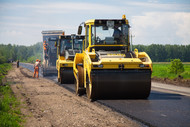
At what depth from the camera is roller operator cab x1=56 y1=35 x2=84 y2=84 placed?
1809 centimetres

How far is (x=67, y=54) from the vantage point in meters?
19.0

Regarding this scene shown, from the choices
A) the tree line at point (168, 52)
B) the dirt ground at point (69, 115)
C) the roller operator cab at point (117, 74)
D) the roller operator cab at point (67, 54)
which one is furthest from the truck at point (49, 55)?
the tree line at point (168, 52)

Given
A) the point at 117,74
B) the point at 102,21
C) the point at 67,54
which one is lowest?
the point at 117,74

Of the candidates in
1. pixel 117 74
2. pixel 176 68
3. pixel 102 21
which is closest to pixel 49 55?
pixel 176 68

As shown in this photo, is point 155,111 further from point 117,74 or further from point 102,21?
point 102,21

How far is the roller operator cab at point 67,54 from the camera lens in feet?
59.4

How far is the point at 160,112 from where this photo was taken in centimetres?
843

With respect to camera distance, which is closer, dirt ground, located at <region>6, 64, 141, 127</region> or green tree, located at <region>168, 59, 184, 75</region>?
dirt ground, located at <region>6, 64, 141, 127</region>

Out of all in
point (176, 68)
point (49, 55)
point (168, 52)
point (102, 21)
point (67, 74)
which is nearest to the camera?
point (102, 21)

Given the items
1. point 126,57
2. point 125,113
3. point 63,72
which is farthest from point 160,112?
point 63,72

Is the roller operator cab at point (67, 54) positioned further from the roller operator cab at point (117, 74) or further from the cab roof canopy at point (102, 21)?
the roller operator cab at point (117, 74)

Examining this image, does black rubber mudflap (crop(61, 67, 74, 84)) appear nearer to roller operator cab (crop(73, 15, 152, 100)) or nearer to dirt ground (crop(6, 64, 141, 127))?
roller operator cab (crop(73, 15, 152, 100))

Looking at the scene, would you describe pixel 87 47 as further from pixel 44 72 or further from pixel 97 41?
pixel 44 72

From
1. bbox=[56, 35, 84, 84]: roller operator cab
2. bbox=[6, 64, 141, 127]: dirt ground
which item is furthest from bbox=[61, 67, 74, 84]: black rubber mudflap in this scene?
bbox=[6, 64, 141, 127]: dirt ground
